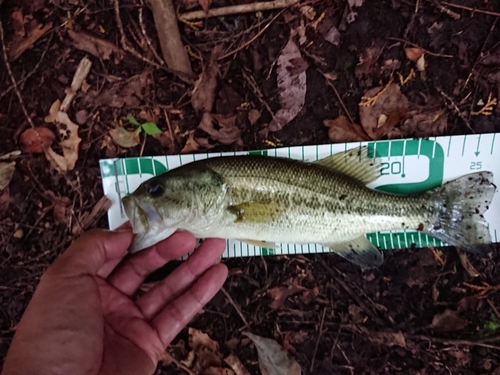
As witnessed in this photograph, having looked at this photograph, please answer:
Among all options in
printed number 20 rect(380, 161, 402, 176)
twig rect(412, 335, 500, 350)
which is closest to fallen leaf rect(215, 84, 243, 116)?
printed number 20 rect(380, 161, 402, 176)

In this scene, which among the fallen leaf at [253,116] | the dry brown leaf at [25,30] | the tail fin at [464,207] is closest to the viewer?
the tail fin at [464,207]

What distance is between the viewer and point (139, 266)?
2998 millimetres

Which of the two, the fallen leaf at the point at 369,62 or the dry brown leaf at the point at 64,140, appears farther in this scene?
the dry brown leaf at the point at 64,140

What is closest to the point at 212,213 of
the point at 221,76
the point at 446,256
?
the point at 221,76

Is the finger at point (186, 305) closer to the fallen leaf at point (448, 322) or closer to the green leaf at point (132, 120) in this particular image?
the green leaf at point (132, 120)

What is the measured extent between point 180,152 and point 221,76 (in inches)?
28.9

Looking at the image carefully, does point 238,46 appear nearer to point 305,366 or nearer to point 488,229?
point 488,229

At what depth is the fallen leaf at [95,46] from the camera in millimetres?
3309

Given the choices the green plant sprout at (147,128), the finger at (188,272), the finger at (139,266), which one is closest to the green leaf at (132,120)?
the green plant sprout at (147,128)

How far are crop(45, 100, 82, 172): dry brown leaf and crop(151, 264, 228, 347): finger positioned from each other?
1.51 metres

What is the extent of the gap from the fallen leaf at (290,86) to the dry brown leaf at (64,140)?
1.71m

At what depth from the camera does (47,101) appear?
11.0 feet

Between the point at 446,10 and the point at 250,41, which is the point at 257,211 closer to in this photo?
the point at 250,41

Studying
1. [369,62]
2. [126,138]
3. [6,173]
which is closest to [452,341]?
[369,62]
